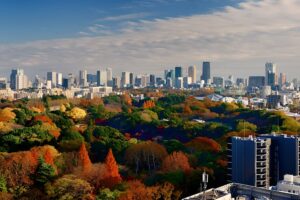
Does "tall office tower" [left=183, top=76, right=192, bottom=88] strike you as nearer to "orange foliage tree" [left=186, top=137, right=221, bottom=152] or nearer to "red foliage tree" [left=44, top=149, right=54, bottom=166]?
"orange foliage tree" [left=186, top=137, right=221, bottom=152]

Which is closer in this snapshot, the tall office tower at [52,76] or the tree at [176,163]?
the tree at [176,163]

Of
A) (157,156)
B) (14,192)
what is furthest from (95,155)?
(14,192)

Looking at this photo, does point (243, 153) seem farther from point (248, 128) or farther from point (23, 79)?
point (23, 79)

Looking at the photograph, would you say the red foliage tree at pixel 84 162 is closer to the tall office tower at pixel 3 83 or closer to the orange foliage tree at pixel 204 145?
the orange foliage tree at pixel 204 145

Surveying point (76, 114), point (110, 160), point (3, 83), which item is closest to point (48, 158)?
point (110, 160)

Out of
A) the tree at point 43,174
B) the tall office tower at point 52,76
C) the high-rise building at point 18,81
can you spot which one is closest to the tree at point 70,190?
the tree at point 43,174

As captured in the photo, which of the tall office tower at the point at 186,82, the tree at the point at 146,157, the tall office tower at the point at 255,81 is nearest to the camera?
the tree at the point at 146,157
